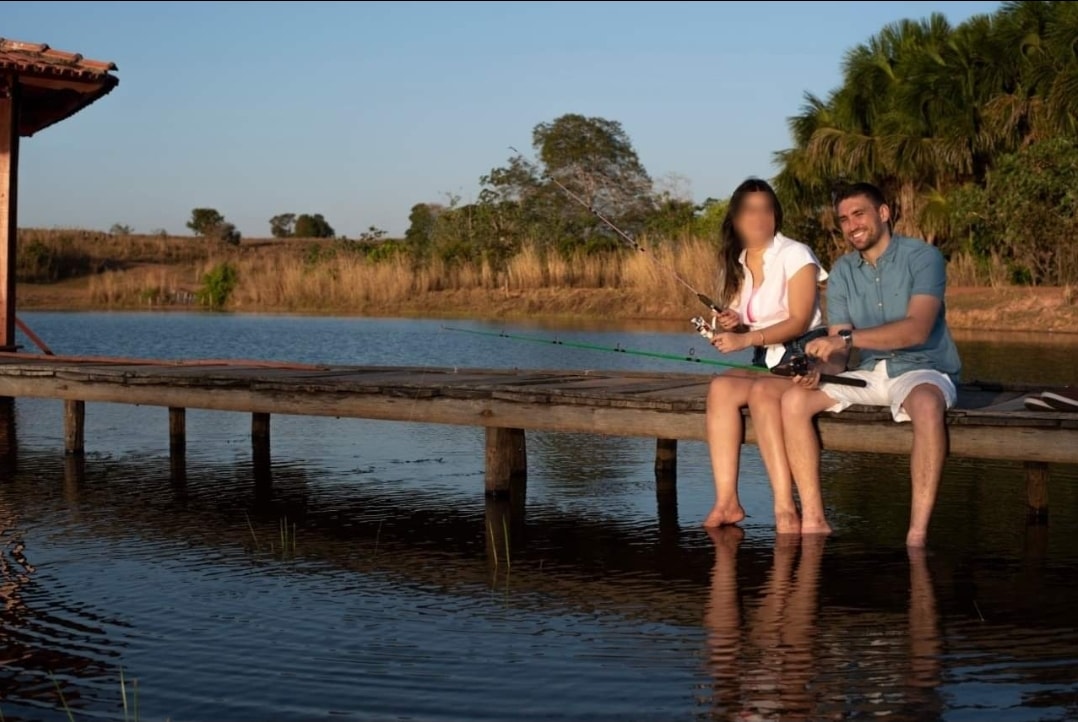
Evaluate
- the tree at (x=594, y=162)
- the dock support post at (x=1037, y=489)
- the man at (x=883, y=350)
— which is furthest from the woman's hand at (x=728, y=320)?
the tree at (x=594, y=162)

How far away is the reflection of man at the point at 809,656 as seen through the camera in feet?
14.3

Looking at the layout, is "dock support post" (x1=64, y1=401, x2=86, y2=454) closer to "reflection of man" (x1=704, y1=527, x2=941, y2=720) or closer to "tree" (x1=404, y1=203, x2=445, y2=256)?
"reflection of man" (x1=704, y1=527, x2=941, y2=720)

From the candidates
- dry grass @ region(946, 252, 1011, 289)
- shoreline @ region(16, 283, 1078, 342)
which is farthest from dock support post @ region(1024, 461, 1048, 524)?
dry grass @ region(946, 252, 1011, 289)

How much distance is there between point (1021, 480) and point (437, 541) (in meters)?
3.61

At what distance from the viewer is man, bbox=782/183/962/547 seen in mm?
6371

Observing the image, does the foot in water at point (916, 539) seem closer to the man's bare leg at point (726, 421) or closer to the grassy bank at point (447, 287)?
the man's bare leg at point (726, 421)

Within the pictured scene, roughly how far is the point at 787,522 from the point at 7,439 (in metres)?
6.32

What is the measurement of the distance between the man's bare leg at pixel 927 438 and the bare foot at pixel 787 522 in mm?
584

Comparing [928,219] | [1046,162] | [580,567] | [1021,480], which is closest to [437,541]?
[580,567]

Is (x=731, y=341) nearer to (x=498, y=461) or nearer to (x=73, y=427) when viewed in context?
(x=498, y=461)

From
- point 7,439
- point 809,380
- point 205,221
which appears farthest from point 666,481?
point 205,221

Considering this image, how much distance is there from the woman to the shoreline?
17.1 metres

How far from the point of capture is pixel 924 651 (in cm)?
493

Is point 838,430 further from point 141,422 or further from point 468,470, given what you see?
point 141,422
